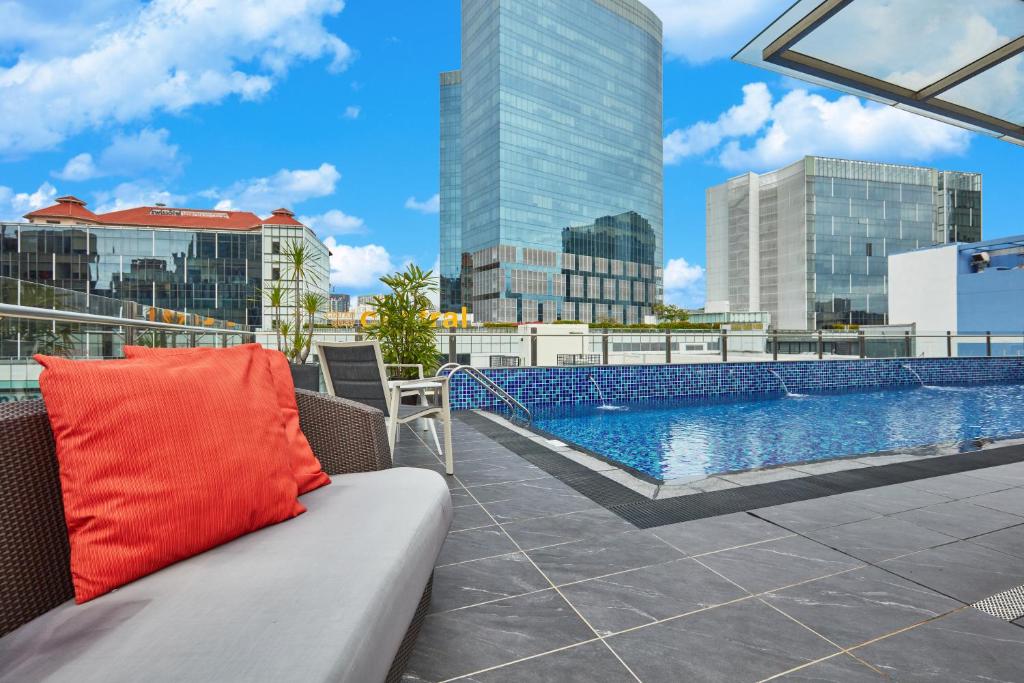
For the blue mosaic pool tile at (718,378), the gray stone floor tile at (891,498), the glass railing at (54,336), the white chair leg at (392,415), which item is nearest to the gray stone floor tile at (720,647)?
the gray stone floor tile at (891,498)

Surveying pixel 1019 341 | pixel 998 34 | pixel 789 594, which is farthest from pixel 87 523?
pixel 1019 341

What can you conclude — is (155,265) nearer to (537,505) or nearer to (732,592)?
(537,505)

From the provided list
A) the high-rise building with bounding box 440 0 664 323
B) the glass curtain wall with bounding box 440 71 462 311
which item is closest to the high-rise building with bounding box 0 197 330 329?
the high-rise building with bounding box 440 0 664 323

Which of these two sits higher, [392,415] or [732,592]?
[392,415]

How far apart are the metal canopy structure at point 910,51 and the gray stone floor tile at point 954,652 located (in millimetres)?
2372

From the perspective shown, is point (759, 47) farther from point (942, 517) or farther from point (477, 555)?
point (477, 555)

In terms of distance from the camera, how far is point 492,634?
139cm

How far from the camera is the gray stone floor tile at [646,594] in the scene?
146cm

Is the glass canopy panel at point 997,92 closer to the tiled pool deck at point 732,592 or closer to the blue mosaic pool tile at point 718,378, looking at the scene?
the tiled pool deck at point 732,592

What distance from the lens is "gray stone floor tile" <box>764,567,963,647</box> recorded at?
1.41 meters

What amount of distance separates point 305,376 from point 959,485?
4.87 m

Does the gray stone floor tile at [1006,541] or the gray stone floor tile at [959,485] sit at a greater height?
the gray stone floor tile at [959,485]

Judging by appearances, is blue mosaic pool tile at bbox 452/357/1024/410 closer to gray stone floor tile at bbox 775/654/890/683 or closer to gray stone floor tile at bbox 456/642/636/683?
gray stone floor tile at bbox 456/642/636/683

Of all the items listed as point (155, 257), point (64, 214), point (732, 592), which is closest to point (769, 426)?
point (732, 592)
